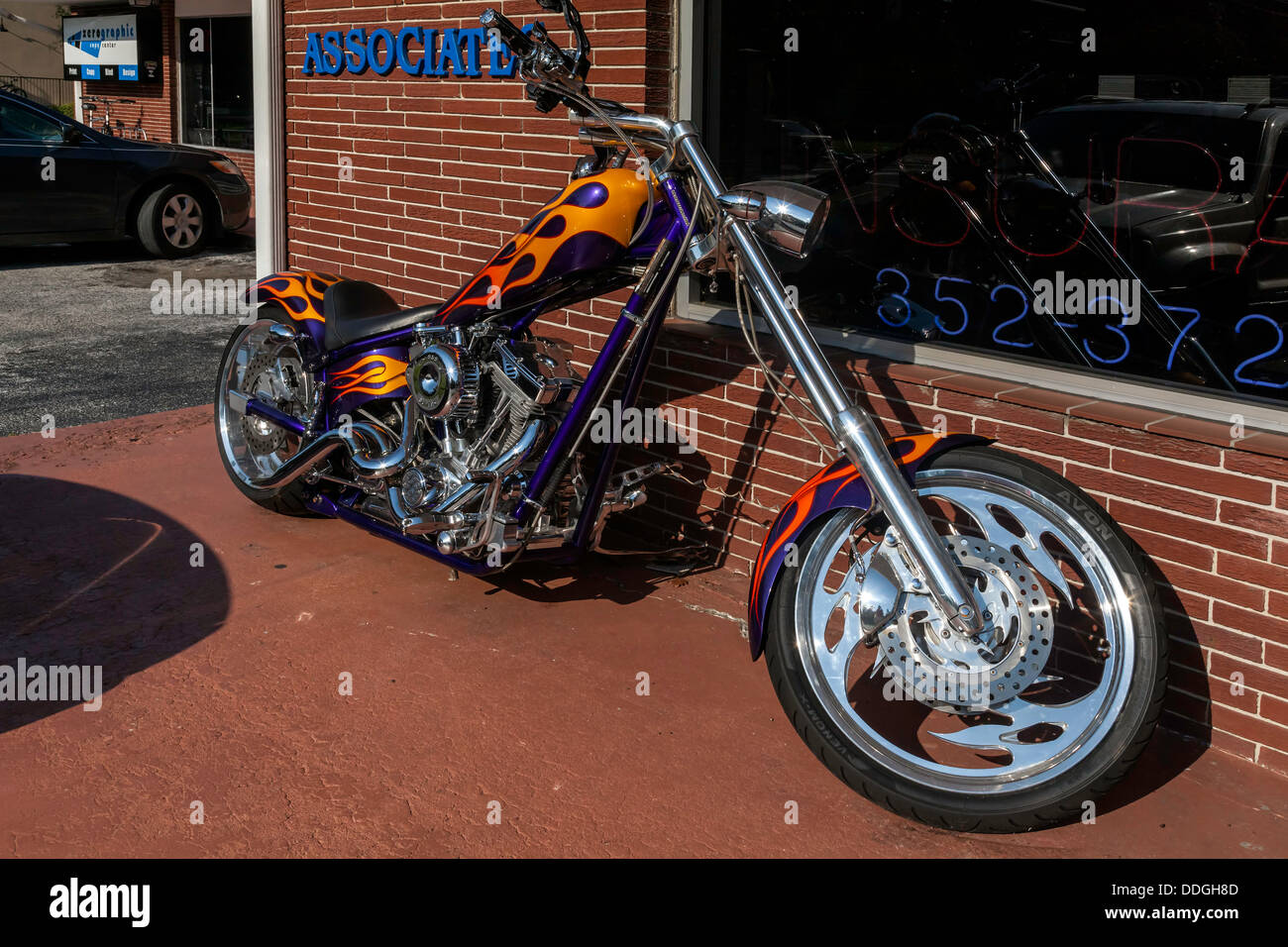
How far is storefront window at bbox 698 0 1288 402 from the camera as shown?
3760mm

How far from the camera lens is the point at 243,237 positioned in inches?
580

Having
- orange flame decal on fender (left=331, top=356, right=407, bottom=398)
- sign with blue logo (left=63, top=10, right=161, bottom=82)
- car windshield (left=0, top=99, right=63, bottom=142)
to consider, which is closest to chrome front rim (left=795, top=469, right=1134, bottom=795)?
orange flame decal on fender (left=331, top=356, right=407, bottom=398)

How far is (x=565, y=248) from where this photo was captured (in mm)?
4035

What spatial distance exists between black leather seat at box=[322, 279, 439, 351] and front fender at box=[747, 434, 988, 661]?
174 cm

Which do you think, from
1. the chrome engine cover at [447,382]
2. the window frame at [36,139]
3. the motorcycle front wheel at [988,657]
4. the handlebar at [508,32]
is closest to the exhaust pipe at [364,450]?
the chrome engine cover at [447,382]

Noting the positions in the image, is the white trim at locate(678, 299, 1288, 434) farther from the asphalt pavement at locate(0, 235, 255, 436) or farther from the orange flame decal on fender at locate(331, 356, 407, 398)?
the asphalt pavement at locate(0, 235, 255, 436)

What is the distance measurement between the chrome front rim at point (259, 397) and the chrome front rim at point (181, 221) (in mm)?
8282

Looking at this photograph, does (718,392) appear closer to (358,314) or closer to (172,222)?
(358,314)

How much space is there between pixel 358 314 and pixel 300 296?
434 mm

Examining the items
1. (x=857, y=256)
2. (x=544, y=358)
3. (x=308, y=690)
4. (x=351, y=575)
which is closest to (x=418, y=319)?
(x=544, y=358)

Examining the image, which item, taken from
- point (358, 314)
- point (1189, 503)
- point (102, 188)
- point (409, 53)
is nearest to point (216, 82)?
point (102, 188)

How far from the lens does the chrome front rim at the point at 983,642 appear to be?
3.11m

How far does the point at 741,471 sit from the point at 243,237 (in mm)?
11442
